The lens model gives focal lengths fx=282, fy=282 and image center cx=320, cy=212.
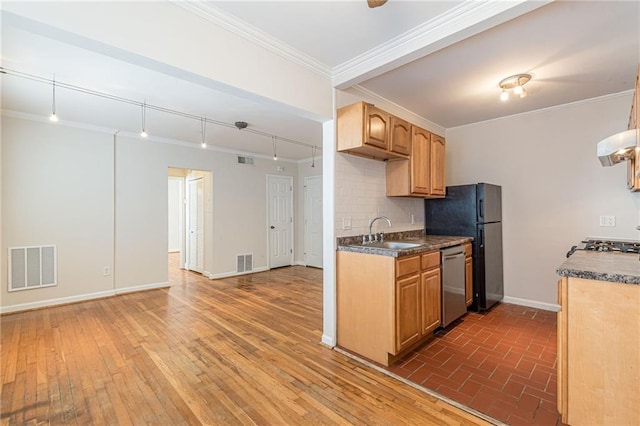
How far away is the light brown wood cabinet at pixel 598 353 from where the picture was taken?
1466 millimetres

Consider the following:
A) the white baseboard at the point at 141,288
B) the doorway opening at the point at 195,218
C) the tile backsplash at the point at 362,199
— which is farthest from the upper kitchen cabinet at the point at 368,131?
the white baseboard at the point at 141,288

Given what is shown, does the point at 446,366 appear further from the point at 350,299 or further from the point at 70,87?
the point at 70,87

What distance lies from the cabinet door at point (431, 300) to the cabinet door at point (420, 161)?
0.99 meters

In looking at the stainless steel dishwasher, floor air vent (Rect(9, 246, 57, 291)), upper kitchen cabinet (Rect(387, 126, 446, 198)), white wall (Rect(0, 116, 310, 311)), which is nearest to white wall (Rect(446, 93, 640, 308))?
upper kitchen cabinet (Rect(387, 126, 446, 198))

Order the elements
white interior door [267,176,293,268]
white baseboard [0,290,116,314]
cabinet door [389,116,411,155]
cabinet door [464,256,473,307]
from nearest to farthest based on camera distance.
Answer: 1. cabinet door [389,116,411,155]
2. cabinet door [464,256,473,307]
3. white baseboard [0,290,116,314]
4. white interior door [267,176,293,268]

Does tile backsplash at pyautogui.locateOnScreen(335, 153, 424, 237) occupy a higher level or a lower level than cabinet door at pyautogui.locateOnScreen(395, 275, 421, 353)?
higher

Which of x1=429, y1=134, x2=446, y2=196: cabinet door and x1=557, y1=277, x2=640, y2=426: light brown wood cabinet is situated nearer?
x1=557, y1=277, x2=640, y2=426: light brown wood cabinet

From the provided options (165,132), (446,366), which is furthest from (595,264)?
(165,132)

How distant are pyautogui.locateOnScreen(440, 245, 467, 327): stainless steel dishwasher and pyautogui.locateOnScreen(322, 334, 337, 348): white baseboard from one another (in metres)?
1.15

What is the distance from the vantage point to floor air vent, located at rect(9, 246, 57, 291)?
368 centimetres

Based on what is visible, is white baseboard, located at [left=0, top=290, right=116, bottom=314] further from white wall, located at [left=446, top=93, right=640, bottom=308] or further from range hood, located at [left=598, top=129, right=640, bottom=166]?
range hood, located at [left=598, top=129, right=640, bottom=166]

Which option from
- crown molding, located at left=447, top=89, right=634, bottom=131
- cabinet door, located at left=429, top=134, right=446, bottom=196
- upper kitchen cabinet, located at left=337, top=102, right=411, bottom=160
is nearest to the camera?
upper kitchen cabinet, located at left=337, top=102, right=411, bottom=160

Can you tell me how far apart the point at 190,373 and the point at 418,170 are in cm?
299

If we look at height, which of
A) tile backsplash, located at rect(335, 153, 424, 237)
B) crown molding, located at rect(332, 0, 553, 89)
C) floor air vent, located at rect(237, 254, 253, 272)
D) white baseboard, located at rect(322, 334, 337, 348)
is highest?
crown molding, located at rect(332, 0, 553, 89)
